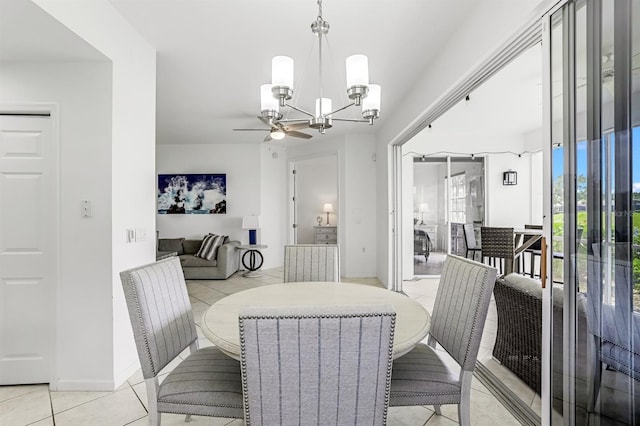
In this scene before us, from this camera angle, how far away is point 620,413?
46.9 inches

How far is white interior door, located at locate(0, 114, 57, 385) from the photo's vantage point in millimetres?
2193

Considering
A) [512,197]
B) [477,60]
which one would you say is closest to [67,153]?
[477,60]

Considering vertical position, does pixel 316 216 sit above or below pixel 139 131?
below

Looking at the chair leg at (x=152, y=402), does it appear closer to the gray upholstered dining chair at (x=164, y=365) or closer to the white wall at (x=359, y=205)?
the gray upholstered dining chair at (x=164, y=365)

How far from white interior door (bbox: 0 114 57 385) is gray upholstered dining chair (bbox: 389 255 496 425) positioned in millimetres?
2368

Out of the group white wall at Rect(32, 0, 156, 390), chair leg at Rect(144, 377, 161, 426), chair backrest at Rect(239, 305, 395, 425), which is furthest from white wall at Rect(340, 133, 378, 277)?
chair backrest at Rect(239, 305, 395, 425)

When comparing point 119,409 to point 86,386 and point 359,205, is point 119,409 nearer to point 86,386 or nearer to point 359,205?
point 86,386

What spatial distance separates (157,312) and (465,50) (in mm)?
2537

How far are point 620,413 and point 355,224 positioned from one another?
4552mm

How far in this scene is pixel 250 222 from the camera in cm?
597

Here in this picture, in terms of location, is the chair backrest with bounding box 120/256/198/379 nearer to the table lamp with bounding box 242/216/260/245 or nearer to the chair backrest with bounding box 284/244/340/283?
the chair backrest with bounding box 284/244/340/283

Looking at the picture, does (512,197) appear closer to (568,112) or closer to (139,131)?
(568,112)

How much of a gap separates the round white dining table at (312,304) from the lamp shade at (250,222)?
4.01m

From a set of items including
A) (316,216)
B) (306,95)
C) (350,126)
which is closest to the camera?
(306,95)
